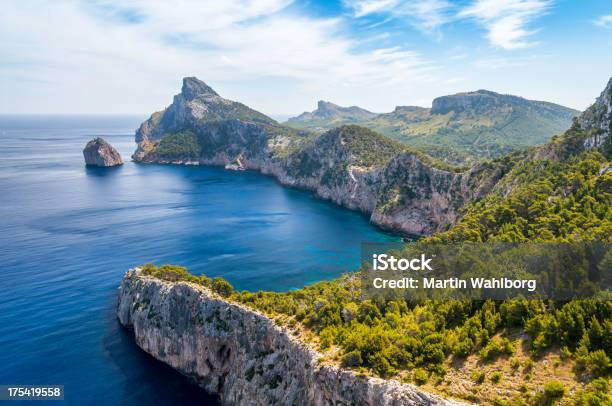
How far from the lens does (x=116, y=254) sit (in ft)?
314

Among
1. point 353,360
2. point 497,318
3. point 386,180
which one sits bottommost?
point 353,360

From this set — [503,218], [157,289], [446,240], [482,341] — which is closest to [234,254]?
[157,289]

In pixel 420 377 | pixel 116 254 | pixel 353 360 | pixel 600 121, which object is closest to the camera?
pixel 420 377

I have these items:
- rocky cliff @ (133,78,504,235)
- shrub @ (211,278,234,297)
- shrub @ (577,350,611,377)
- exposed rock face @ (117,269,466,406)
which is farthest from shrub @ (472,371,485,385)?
rocky cliff @ (133,78,504,235)

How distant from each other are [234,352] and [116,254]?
59.3 metres

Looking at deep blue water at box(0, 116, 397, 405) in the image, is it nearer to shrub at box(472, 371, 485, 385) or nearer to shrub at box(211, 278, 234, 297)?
shrub at box(211, 278, 234, 297)

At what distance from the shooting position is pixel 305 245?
10831 cm

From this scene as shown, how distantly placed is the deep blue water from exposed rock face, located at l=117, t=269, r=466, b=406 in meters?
3.31

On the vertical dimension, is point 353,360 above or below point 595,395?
below

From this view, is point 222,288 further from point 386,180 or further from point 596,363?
point 386,180

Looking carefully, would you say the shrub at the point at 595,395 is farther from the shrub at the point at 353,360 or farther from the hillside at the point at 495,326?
the shrub at the point at 353,360

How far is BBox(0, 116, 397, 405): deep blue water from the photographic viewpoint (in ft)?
179

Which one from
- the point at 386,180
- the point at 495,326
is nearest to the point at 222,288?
the point at 495,326

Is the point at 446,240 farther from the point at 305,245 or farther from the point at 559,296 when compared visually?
the point at 305,245
